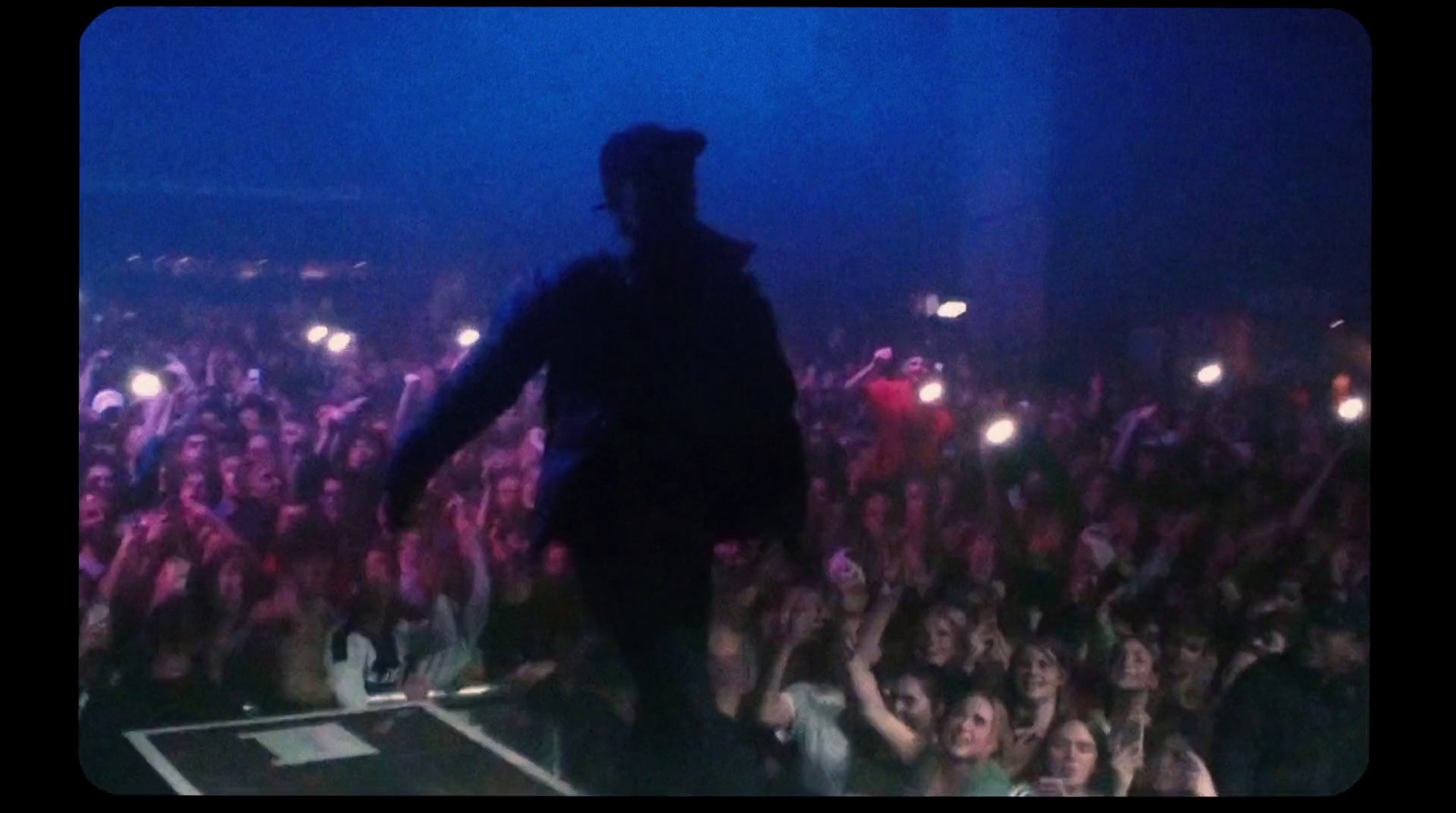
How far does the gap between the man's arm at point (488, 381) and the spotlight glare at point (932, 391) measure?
698 millimetres

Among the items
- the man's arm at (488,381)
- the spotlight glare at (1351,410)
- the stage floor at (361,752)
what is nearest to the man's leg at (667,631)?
the stage floor at (361,752)

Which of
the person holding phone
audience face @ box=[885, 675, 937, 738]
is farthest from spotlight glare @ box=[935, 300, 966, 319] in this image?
the person holding phone

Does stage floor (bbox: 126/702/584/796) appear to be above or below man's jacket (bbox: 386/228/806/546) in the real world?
below

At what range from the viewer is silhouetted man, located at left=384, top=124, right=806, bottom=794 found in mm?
2203

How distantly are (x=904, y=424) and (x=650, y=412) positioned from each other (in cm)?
47

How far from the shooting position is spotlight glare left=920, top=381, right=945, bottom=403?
7.32 ft

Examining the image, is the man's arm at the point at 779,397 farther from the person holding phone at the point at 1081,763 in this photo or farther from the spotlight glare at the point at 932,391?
the person holding phone at the point at 1081,763

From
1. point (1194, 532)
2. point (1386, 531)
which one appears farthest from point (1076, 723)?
point (1386, 531)

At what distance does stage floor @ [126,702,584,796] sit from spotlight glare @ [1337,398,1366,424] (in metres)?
1.59

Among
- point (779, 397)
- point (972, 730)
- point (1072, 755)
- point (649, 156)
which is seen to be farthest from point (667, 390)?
point (1072, 755)

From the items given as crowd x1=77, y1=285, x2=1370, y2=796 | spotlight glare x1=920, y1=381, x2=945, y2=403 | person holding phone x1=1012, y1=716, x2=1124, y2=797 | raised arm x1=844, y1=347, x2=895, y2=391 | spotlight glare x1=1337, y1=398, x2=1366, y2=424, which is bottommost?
person holding phone x1=1012, y1=716, x2=1124, y2=797

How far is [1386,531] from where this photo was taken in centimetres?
232

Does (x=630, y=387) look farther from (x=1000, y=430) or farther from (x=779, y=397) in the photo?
(x=1000, y=430)

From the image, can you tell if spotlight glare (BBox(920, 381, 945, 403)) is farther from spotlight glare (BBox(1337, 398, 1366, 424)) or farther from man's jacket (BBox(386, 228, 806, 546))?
spotlight glare (BBox(1337, 398, 1366, 424))
